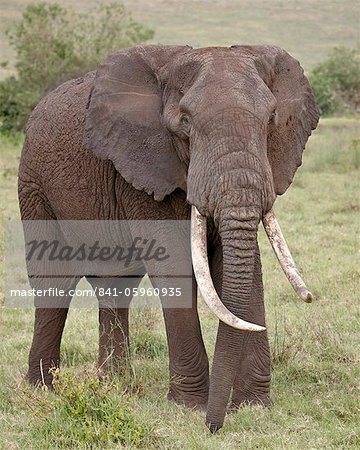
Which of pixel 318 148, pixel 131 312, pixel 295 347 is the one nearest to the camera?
pixel 295 347

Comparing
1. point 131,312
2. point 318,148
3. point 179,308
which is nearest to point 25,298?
point 131,312

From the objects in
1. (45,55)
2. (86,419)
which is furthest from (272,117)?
(45,55)

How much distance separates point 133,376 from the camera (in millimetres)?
5953

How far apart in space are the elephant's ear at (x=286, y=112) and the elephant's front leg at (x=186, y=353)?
0.76 m

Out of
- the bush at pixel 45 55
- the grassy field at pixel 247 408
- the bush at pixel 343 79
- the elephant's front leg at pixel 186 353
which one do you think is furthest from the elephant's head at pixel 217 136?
the bush at pixel 343 79

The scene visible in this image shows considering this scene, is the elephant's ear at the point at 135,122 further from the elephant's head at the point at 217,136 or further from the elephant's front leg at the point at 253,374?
the elephant's front leg at the point at 253,374

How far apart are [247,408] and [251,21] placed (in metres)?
62.2

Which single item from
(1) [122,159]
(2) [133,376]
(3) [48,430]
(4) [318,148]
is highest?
(1) [122,159]

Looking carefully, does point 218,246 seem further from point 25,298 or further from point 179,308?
point 25,298

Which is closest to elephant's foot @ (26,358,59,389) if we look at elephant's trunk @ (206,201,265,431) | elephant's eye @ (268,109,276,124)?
elephant's trunk @ (206,201,265,431)

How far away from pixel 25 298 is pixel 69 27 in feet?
65.1

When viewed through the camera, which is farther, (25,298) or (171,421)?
(25,298)

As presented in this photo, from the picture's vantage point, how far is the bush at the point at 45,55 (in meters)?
23.1

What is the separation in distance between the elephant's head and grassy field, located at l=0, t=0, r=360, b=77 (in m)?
49.7
